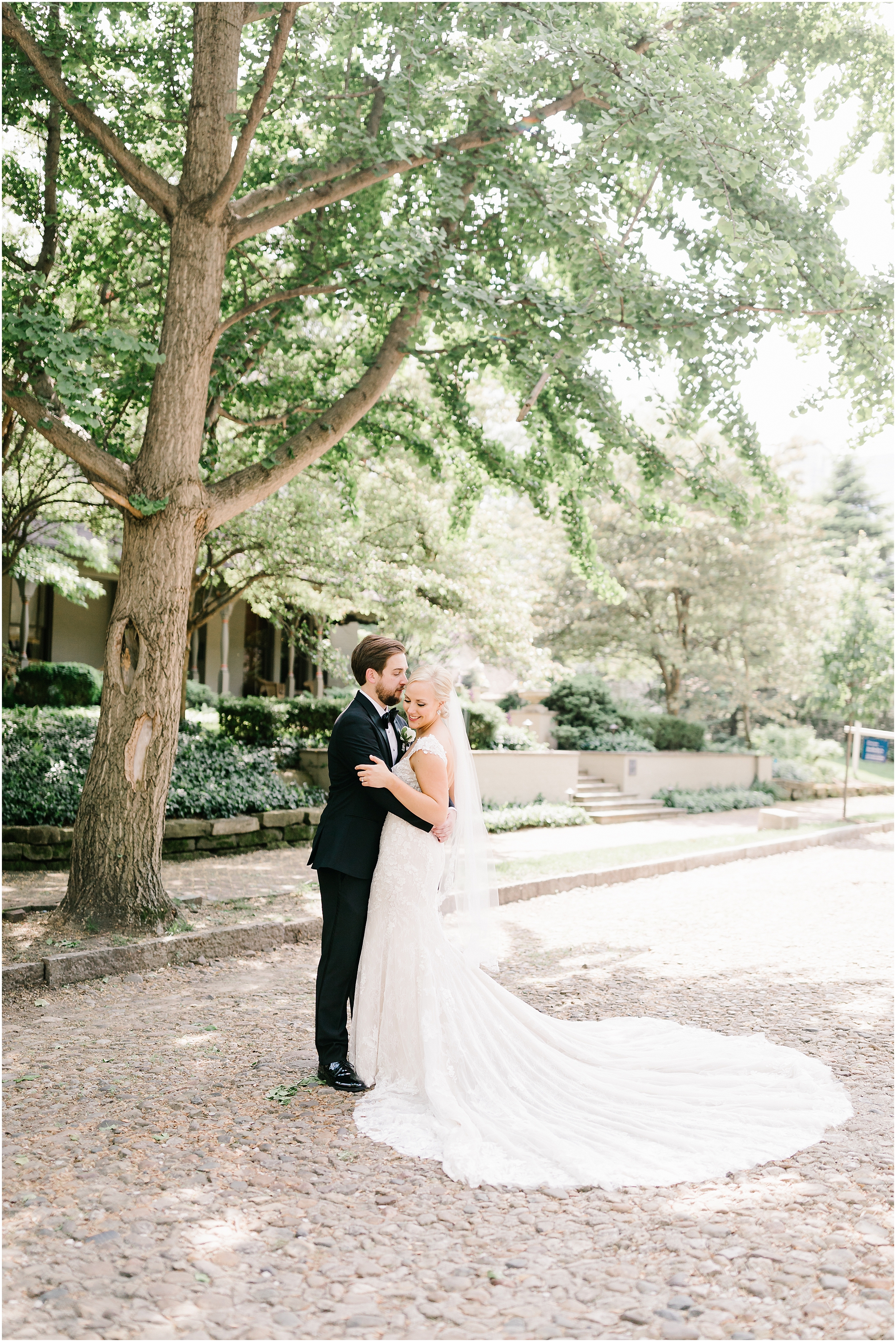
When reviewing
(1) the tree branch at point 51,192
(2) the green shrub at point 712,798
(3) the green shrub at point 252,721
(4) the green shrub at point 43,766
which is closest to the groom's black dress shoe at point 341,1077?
(4) the green shrub at point 43,766

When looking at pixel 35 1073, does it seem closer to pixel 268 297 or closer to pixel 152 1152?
pixel 152 1152

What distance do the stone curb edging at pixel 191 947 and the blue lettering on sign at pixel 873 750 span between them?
9591 millimetres

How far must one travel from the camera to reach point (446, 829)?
496cm

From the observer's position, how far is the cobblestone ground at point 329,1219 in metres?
2.83

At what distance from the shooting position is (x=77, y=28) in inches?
298

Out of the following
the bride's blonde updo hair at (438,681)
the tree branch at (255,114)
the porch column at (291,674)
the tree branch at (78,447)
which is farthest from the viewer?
the porch column at (291,674)

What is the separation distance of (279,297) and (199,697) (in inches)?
530

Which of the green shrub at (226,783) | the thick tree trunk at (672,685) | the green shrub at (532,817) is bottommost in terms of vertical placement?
the green shrub at (532,817)

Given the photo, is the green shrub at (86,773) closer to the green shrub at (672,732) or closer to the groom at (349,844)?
the groom at (349,844)

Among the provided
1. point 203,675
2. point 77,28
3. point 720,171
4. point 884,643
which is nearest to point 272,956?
point 720,171

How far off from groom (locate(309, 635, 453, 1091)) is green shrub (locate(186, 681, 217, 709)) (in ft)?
53.4

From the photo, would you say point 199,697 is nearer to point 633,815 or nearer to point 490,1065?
point 633,815

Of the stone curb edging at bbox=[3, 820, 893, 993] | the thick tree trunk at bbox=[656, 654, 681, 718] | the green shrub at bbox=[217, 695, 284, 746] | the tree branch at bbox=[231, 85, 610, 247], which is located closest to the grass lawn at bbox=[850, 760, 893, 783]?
the thick tree trunk at bbox=[656, 654, 681, 718]

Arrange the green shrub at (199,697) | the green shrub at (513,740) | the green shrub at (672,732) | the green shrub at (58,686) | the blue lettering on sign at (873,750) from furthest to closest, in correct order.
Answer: the green shrub at (672,732), the green shrub at (199,697), the blue lettering on sign at (873,750), the green shrub at (58,686), the green shrub at (513,740)
